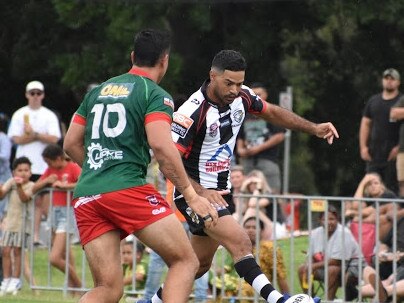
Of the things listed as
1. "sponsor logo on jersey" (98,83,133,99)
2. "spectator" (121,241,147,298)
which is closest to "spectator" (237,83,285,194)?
"spectator" (121,241,147,298)

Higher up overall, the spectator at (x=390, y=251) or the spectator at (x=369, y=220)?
the spectator at (x=369, y=220)

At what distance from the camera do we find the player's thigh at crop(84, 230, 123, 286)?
9.59 meters

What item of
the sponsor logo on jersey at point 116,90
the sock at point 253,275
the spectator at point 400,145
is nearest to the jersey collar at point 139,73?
the sponsor logo on jersey at point 116,90

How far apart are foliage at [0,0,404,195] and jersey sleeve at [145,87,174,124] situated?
56.4 feet

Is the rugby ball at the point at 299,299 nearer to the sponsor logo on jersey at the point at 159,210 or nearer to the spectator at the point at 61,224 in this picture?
the sponsor logo on jersey at the point at 159,210

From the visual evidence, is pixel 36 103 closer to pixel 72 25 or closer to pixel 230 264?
pixel 230 264

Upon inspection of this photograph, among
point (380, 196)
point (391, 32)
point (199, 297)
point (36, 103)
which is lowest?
point (199, 297)

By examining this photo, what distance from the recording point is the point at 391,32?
27.4 meters

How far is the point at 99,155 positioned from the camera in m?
9.67

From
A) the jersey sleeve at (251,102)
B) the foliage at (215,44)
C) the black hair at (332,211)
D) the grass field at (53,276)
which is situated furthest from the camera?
the foliage at (215,44)

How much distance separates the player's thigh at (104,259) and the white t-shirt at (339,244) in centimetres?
486

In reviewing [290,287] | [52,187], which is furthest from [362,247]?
[52,187]

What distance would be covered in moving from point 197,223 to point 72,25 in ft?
57.9

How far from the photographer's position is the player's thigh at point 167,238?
960cm
